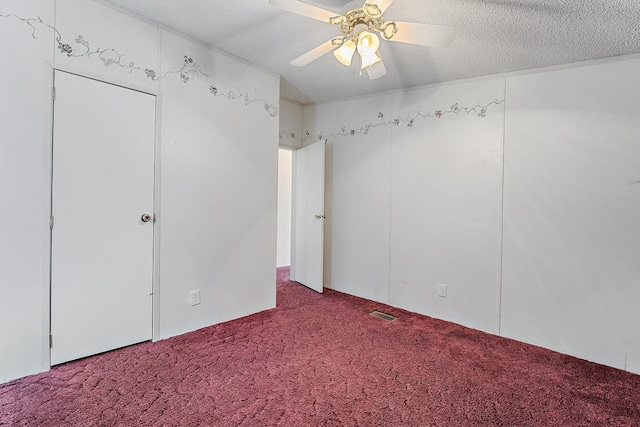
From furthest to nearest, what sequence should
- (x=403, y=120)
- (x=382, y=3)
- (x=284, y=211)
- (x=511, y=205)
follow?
(x=284, y=211), (x=403, y=120), (x=511, y=205), (x=382, y=3)

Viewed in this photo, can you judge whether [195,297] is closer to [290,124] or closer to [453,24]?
[290,124]

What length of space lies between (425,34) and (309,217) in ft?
8.87

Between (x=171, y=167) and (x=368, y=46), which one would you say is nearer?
(x=368, y=46)

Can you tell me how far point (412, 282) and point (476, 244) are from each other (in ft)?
2.55

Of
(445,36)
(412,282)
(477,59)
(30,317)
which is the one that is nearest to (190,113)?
(30,317)

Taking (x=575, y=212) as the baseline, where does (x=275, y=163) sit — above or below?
above

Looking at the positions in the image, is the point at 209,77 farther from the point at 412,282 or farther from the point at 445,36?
the point at 412,282

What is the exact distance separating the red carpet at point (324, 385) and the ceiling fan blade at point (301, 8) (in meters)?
2.14

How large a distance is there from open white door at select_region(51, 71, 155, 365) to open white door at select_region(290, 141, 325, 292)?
197 cm

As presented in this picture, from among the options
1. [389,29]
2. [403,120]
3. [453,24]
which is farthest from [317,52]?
[403,120]

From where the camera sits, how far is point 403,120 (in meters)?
3.41

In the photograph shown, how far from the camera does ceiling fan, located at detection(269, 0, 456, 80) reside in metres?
1.61

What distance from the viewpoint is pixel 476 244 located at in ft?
9.75

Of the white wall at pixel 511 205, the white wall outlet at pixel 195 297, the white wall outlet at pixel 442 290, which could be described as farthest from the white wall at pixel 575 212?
the white wall outlet at pixel 195 297
